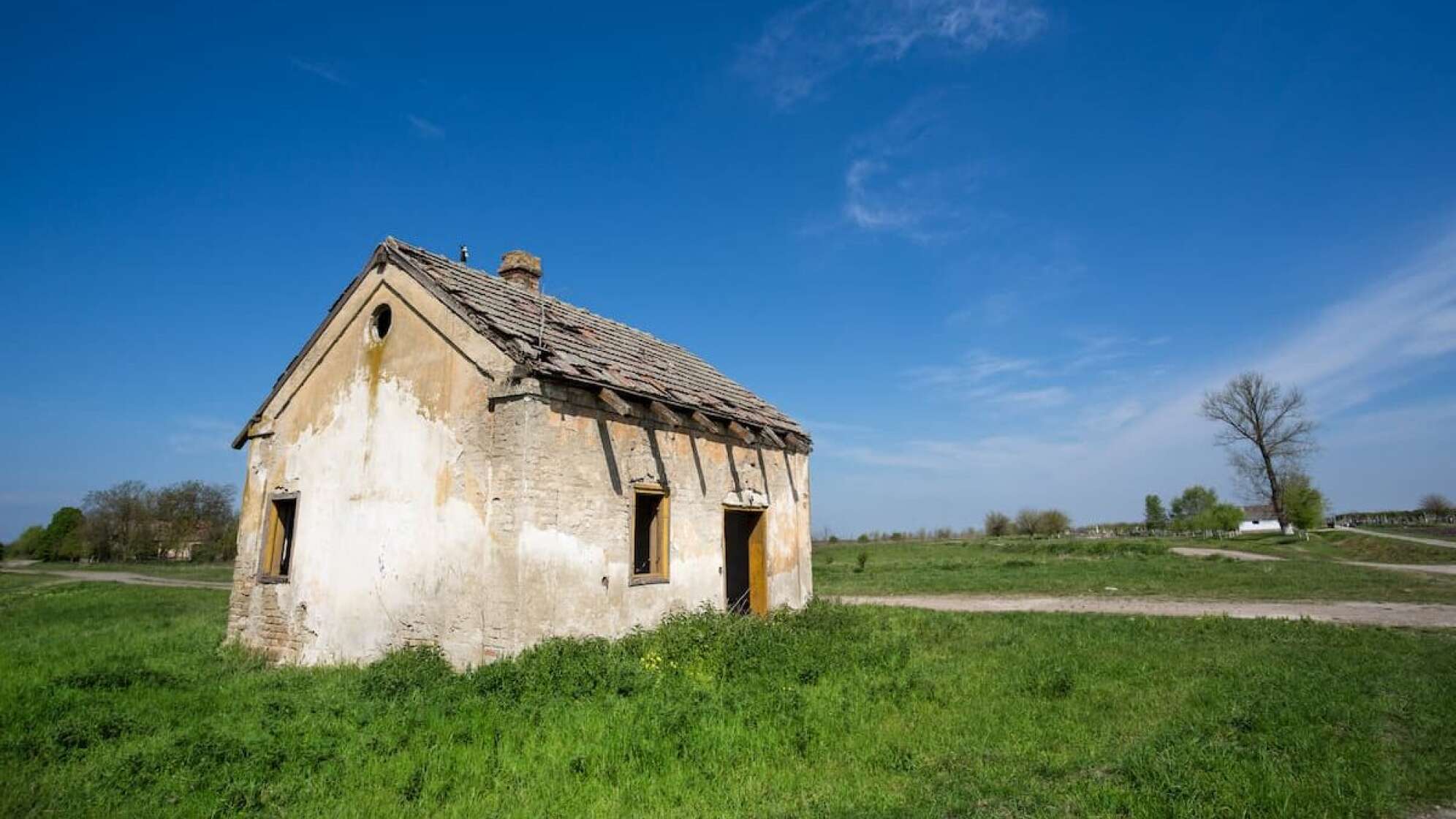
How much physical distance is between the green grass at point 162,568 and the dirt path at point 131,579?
86 cm

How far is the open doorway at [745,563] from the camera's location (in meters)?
13.6

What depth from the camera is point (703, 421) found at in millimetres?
11641

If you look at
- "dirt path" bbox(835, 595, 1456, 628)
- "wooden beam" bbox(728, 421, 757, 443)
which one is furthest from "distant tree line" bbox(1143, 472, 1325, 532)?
"wooden beam" bbox(728, 421, 757, 443)

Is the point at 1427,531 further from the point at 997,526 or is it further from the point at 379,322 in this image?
the point at 379,322

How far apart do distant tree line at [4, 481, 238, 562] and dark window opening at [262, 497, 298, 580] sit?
187 ft

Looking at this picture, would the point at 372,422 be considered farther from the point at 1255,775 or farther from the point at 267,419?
the point at 1255,775

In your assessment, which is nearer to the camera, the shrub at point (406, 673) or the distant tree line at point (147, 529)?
the shrub at point (406, 673)

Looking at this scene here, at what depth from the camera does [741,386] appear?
54.9ft

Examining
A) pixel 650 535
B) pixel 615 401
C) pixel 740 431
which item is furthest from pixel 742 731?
pixel 740 431

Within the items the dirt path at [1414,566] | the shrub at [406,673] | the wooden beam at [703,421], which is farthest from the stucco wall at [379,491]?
the dirt path at [1414,566]

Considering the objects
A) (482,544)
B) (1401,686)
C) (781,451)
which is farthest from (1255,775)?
(781,451)

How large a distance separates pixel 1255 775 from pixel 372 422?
1111 centimetres

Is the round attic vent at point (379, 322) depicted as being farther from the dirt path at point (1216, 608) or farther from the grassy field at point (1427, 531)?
the grassy field at point (1427, 531)

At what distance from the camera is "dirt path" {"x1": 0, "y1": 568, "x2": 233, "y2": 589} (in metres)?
31.3
